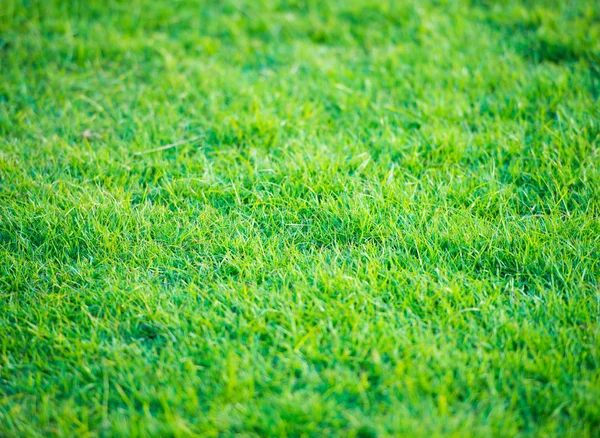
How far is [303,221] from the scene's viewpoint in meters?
2.79

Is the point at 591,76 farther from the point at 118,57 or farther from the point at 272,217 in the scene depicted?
the point at 118,57

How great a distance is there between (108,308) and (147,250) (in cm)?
37

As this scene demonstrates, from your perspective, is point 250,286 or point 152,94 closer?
point 250,286

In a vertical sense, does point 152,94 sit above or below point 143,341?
above

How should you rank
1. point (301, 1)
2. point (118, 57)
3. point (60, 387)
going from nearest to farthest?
point (60, 387)
point (118, 57)
point (301, 1)

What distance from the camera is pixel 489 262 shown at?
8.29 feet

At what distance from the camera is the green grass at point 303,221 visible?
6.61ft

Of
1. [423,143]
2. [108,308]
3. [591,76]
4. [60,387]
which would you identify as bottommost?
[60,387]

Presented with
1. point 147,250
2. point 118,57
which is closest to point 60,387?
point 147,250

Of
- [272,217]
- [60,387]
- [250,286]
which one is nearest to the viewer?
[60,387]

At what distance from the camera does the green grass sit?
202cm

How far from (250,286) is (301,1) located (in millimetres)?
3109

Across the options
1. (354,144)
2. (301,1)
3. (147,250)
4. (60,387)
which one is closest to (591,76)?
(354,144)

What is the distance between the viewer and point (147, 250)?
2.61 meters
